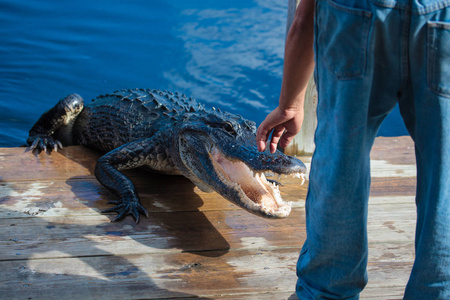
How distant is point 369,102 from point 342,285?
525 millimetres

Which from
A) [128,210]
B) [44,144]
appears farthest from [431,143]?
[44,144]

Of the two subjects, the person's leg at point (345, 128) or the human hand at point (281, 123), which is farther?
the human hand at point (281, 123)

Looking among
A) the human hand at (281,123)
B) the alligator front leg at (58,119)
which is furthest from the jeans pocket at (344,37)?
the alligator front leg at (58,119)

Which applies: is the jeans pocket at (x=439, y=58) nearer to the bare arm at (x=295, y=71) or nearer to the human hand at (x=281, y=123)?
the bare arm at (x=295, y=71)

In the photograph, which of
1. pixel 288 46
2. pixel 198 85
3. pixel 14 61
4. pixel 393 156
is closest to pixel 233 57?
pixel 198 85

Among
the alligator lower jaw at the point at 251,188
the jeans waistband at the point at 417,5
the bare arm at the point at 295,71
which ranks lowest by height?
the alligator lower jaw at the point at 251,188

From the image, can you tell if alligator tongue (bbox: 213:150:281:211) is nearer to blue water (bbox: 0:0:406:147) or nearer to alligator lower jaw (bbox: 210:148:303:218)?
alligator lower jaw (bbox: 210:148:303:218)

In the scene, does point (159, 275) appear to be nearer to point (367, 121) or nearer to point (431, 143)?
point (367, 121)

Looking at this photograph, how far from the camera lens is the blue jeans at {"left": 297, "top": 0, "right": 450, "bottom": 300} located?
1034mm

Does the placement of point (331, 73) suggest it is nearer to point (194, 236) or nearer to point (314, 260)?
point (314, 260)

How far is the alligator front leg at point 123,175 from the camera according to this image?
246 centimetres

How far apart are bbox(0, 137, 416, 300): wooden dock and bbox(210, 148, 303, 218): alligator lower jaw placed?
228 millimetres

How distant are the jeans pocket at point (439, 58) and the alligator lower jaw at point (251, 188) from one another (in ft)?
3.29

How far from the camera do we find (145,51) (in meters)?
8.69
